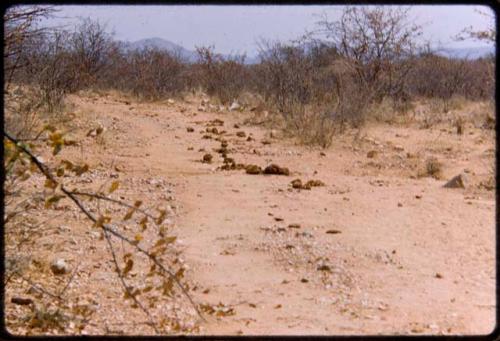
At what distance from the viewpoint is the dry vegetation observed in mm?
A: 3279

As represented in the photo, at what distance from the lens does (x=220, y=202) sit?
19.5 feet

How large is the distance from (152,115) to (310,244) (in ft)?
29.8

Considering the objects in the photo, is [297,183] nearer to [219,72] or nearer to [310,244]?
[310,244]

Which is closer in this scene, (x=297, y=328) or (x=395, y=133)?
(x=297, y=328)

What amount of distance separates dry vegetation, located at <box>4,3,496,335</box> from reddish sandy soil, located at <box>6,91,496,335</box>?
0.23 ft

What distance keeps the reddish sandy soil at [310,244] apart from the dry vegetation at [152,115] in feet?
0.23

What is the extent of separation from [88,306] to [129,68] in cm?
1676

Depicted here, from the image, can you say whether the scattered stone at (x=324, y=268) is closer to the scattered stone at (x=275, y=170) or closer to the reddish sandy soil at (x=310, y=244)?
the reddish sandy soil at (x=310, y=244)

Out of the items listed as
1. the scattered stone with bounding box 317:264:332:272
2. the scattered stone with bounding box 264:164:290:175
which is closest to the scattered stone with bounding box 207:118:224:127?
the scattered stone with bounding box 264:164:290:175

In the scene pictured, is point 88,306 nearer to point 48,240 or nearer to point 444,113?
point 48,240

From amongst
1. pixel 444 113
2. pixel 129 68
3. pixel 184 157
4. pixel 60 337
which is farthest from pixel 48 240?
pixel 129 68

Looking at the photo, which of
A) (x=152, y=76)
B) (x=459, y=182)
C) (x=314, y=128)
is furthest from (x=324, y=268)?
(x=152, y=76)

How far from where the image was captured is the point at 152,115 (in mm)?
13305

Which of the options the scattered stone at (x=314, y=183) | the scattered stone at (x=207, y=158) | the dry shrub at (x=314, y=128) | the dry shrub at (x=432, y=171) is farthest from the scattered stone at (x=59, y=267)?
the dry shrub at (x=314, y=128)
